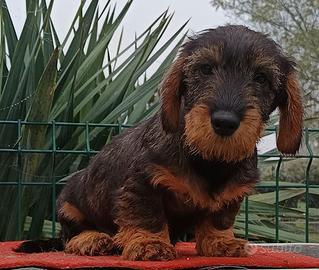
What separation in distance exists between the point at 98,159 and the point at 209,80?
1.00 metres

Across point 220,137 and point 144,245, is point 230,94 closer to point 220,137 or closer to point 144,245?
Answer: point 220,137

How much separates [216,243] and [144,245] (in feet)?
1.43

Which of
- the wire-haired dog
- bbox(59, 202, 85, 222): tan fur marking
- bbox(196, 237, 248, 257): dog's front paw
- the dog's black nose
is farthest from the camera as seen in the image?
bbox(59, 202, 85, 222): tan fur marking

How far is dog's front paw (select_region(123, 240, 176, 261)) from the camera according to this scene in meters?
3.18

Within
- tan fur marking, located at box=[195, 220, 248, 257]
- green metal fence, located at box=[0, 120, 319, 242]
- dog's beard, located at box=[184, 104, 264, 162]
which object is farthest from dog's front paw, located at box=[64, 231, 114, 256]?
green metal fence, located at box=[0, 120, 319, 242]

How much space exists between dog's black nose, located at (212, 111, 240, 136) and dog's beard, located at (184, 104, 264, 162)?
20 millimetres

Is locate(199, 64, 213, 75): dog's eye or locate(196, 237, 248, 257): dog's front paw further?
locate(196, 237, 248, 257): dog's front paw

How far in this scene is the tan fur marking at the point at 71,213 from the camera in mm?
3879

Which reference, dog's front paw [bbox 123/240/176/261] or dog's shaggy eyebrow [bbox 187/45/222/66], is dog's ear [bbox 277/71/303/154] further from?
dog's front paw [bbox 123/240/176/261]

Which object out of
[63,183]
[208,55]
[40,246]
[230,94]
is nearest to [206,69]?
[208,55]

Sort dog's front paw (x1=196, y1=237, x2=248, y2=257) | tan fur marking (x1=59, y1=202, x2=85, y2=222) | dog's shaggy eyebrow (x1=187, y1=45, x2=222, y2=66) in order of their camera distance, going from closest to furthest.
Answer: dog's shaggy eyebrow (x1=187, y1=45, x2=222, y2=66)
dog's front paw (x1=196, y1=237, x2=248, y2=257)
tan fur marking (x1=59, y1=202, x2=85, y2=222)

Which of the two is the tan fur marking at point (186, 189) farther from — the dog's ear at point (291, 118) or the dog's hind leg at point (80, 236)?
the dog's hind leg at point (80, 236)

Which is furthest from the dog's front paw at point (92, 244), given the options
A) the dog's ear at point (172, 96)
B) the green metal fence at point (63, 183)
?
the green metal fence at point (63, 183)

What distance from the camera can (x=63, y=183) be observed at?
543cm
